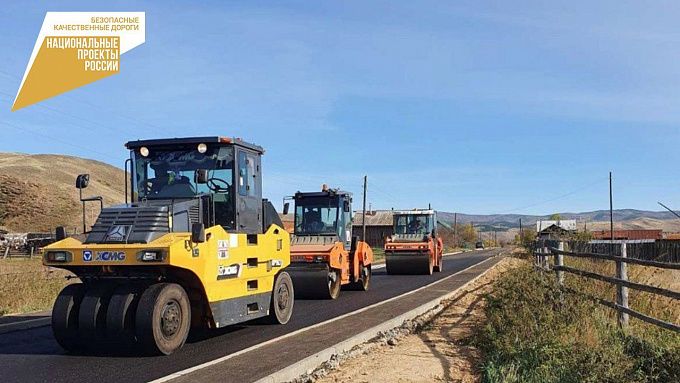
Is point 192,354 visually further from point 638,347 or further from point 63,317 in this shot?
point 638,347

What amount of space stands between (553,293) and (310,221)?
884cm

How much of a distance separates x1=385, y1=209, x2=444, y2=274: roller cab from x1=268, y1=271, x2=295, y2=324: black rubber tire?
46.5 ft

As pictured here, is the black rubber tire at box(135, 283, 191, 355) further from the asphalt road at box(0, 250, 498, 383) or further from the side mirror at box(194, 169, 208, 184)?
the side mirror at box(194, 169, 208, 184)

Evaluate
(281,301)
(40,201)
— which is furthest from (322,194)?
(40,201)

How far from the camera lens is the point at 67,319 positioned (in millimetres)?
8680

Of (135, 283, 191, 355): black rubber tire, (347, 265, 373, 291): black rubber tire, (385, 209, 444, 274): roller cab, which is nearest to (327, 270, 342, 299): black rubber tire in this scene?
(347, 265, 373, 291): black rubber tire

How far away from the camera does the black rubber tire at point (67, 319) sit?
8.70 meters

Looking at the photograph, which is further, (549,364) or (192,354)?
(192,354)

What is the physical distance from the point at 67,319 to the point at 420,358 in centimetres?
489

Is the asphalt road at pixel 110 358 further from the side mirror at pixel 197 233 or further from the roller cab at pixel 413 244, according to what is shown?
the roller cab at pixel 413 244

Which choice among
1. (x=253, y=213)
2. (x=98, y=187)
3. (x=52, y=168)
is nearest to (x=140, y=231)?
(x=253, y=213)

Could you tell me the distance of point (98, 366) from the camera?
317 inches

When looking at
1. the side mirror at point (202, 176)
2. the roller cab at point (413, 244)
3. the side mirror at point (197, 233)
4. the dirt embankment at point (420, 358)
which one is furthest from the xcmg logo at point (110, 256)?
the roller cab at point (413, 244)

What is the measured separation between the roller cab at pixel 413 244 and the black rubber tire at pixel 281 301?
14.2 metres
